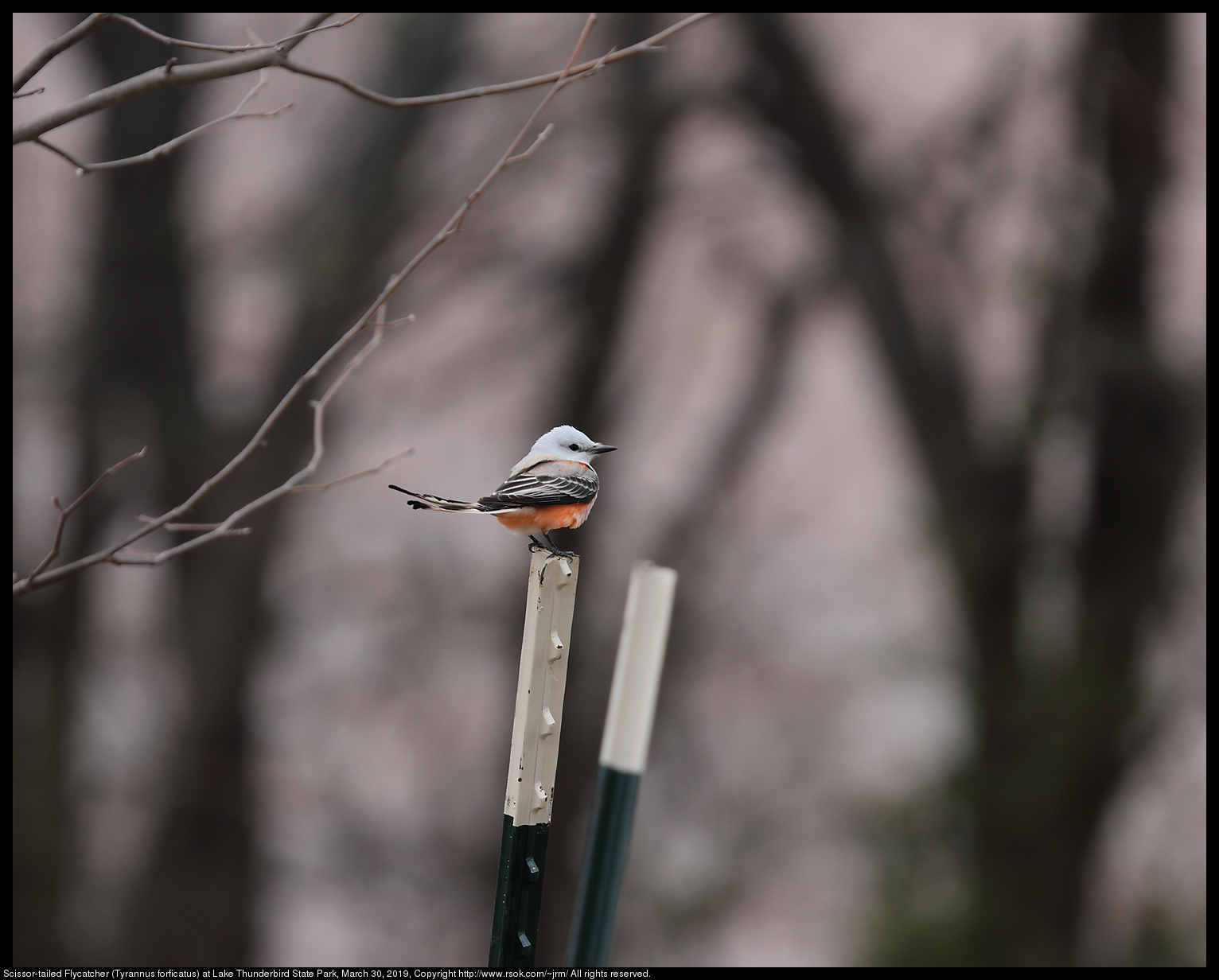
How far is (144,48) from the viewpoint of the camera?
93.4 inches

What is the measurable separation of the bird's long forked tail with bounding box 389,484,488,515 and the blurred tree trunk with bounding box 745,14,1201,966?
1.96 meters

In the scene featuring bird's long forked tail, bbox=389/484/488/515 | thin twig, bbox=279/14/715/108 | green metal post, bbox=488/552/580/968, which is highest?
thin twig, bbox=279/14/715/108

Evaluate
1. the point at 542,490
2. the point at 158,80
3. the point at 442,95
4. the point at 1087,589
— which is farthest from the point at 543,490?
the point at 1087,589

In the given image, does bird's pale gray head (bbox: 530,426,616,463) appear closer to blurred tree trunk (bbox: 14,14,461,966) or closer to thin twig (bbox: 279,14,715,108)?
thin twig (bbox: 279,14,715,108)

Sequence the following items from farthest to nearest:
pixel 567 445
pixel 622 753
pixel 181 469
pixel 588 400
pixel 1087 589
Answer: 1. pixel 588 400
2. pixel 181 469
3. pixel 1087 589
4. pixel 567 445
5. pixel 622 753

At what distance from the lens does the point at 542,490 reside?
0.69m

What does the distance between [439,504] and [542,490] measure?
9 cm

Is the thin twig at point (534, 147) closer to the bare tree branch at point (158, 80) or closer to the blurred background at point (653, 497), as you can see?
the bare tree branch at point (158, 80)

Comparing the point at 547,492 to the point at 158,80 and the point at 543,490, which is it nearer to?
the point at 543,490

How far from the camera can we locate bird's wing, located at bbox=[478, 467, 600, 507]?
2.24 feet

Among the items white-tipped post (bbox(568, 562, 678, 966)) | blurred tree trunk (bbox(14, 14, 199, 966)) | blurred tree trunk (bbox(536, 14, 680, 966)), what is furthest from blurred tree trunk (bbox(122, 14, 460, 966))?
white-tipped post (bbox(568, 562, 678, 966))

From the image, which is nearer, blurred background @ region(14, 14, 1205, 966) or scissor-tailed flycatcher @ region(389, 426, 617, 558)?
scissor-tailed flycatcher @ region(389, 426, 617, 558)

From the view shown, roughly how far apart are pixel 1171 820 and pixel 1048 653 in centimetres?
47

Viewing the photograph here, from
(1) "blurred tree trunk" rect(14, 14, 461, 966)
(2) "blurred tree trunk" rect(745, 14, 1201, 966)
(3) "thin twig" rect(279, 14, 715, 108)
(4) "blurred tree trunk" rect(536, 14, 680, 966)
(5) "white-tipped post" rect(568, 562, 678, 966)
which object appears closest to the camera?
(5) "white-tipped post" rect(568, 562, 678, 966)
